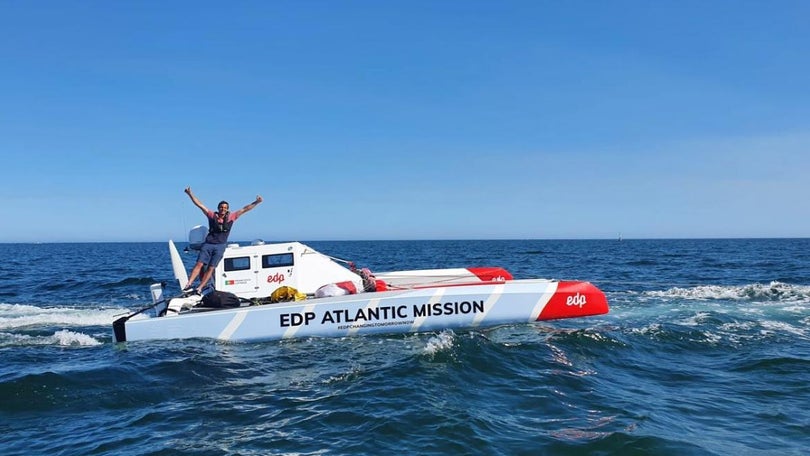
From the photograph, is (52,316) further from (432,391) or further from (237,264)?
(432,391)

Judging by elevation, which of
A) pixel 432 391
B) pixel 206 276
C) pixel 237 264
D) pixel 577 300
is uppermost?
pixel 237 264

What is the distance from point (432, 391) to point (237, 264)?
7387mm

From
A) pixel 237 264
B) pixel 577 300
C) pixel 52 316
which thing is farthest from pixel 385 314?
pixel 52 316

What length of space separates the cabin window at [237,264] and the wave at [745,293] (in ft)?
45.0

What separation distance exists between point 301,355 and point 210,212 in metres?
4.35

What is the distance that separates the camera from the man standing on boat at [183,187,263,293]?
13.2 meters

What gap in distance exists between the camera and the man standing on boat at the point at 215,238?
13219 millimetres

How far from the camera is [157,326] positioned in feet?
40.5

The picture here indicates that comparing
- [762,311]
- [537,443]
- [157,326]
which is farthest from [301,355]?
[762,311]

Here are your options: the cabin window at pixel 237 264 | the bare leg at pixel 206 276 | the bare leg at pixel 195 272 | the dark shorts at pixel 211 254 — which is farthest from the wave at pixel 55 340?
the cabin window at pixel 237 264

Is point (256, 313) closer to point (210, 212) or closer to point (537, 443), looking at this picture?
point (210, 212)

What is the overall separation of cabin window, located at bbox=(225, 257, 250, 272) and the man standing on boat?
0.37 m

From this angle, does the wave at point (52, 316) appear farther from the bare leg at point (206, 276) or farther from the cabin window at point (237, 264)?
the cabin window at point (237, 264)

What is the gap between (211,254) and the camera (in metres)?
13.5
